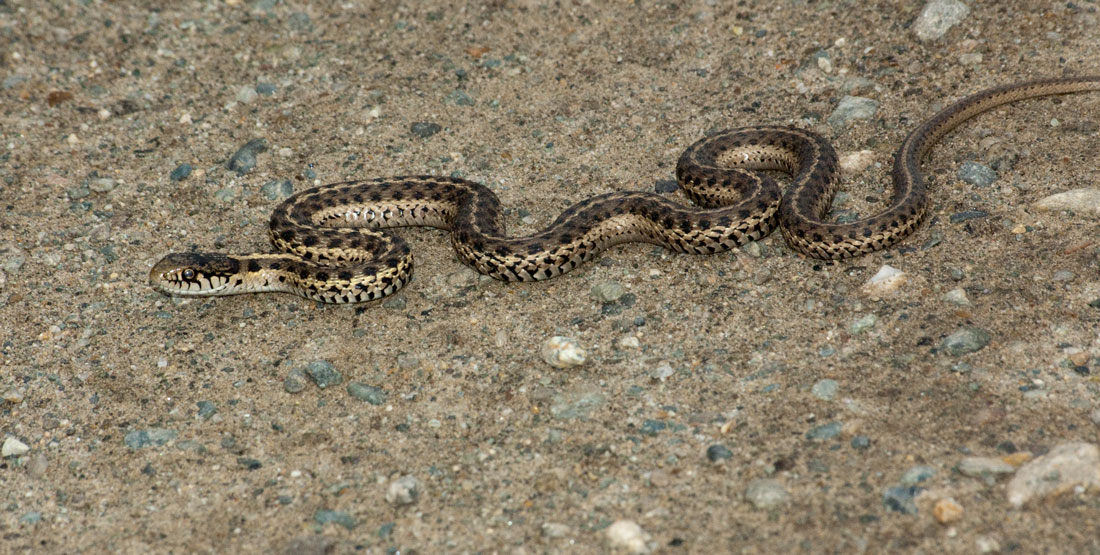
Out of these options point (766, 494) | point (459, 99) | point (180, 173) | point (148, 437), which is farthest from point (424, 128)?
point (766, 494)

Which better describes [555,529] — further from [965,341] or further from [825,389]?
[965,341]

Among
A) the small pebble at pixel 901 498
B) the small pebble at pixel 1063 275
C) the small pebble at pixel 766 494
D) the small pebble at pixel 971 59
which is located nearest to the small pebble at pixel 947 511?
the small pebble at pixel 901 498

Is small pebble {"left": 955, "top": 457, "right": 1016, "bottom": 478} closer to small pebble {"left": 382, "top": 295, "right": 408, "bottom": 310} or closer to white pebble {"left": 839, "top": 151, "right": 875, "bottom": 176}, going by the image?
white pebble {"left": 839, "top": 151, "right": 875, "bottom": 176}

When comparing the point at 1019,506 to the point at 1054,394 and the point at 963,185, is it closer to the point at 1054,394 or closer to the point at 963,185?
A: the point at 1054,394

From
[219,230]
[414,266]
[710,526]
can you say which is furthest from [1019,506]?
[219,230]

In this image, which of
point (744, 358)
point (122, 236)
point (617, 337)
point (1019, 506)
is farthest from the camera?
point (122, 236)

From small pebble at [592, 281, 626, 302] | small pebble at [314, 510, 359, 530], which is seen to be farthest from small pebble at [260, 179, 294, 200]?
small pebble at [314, 510, 359, 530]
